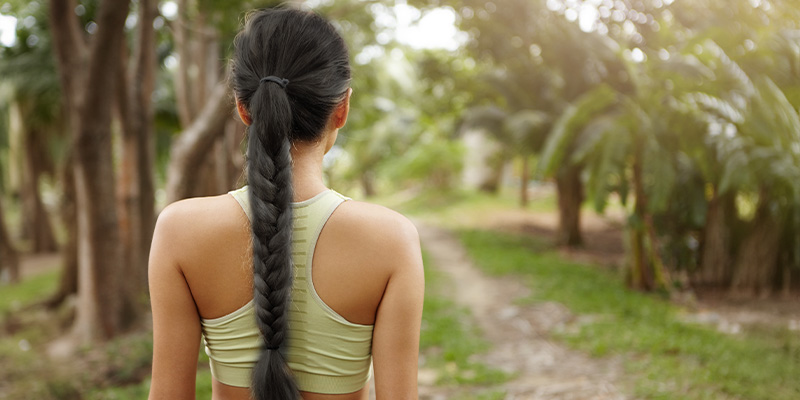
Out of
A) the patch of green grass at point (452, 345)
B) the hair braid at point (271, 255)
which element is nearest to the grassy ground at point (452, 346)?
the patch of green grass at point (452, 345)

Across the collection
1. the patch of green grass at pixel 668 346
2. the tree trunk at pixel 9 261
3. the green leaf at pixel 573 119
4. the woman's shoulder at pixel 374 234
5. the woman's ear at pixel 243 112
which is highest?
the green leaf at pixel 573 119

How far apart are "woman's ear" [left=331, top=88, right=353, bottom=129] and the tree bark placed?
3712 millimetres

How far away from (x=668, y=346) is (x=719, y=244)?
2.97 metres

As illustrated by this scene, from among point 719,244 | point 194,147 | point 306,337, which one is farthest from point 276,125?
point 719,244

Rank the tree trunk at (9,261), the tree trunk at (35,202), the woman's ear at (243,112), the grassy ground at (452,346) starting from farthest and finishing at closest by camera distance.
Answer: the tree trunk at (35,202)
the tree trunk at (9,261)
the grassy ground at (452,346)
the woman's ear at (243,112)

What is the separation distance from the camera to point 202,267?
1.38 m

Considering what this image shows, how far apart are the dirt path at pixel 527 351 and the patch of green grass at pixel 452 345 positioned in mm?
136

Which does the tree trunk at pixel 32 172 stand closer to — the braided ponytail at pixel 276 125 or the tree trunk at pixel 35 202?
the tree trunk at pixel 35 202

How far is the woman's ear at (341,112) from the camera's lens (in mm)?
1439

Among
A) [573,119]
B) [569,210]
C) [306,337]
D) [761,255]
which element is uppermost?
[573,119]

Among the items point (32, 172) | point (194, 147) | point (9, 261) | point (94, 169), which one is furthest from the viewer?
point (32, 172)

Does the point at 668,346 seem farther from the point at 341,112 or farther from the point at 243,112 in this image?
the point at 243,112

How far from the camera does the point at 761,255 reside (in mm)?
6539

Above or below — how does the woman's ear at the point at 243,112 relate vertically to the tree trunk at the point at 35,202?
above
